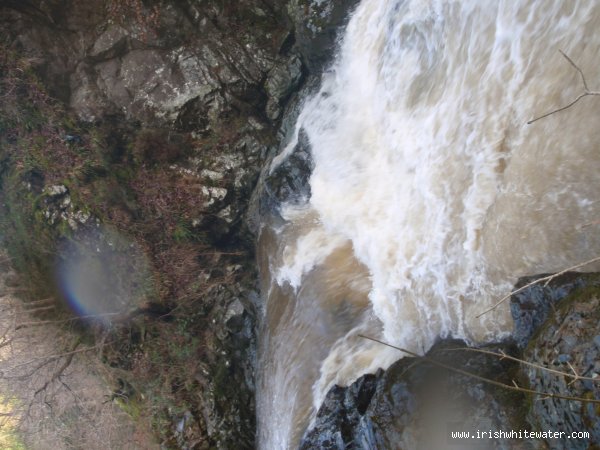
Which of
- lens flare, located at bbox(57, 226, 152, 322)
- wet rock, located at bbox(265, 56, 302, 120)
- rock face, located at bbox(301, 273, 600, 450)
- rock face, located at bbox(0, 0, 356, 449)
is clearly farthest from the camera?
lens flare, located at bbox(57, 226, 152, 322)

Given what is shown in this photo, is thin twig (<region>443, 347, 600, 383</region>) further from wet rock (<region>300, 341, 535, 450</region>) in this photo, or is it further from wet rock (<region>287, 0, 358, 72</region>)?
wet rock (<region>287, 0, 358, 72</region>)

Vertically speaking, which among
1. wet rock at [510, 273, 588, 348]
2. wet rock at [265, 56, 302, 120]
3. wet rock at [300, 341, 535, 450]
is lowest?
wet rock at [300, 341, 535, 450]

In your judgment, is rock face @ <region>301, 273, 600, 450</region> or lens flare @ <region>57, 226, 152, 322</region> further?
lens flare @ <region>57, 226, 152, 322</region>

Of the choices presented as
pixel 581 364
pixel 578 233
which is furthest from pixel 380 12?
pixel 581 364

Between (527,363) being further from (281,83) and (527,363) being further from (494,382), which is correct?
(281,83)

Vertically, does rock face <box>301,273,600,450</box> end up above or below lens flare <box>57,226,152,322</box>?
below

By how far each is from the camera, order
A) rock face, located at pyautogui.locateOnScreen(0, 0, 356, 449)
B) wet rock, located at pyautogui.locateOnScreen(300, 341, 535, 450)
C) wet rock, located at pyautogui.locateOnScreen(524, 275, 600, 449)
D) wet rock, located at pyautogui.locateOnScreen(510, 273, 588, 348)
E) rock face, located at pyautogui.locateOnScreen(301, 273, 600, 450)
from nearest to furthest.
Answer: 1. wet rock, located at pyautogui.locateOnScreen(524, 275, 600, 449)
2. rock face, located at pyautogui.locateOnScreen(301, 273, 600, 450)
3. wet rock, located at pyautogui.locateOnScreen(510, 273, 588, 348)
4. wet rock, located at pyautogui.locateOnScreen(300, 341, 535, 450)
5. rock face, located at pyautogui.locateOnScreen(0, 0, 356, 449)

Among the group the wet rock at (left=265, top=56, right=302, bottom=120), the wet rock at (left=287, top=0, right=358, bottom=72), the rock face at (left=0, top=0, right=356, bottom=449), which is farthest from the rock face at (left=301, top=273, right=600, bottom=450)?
the wet rock at (left=265, top=56, right=302, bottom=120)

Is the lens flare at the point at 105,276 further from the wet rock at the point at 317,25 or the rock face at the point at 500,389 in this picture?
the rock face at the point at 500,389
